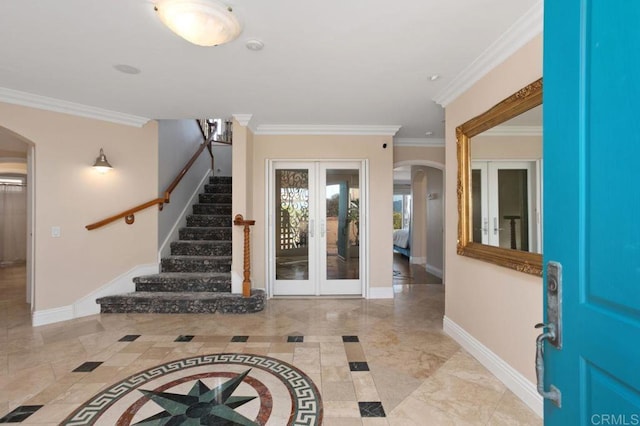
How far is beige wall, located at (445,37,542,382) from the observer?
2025mm

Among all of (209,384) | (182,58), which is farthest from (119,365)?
(182,58)

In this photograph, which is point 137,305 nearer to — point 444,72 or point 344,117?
point 344,117

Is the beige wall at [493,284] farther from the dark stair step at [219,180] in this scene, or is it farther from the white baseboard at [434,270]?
the dark stair step at [219,180]

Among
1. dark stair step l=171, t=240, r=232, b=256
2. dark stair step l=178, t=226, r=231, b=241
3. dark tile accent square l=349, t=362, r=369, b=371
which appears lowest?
dark tile accent square l=349, t=362, r=369, b=371

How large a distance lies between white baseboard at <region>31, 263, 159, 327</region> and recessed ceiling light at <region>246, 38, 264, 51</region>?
3.39 meters

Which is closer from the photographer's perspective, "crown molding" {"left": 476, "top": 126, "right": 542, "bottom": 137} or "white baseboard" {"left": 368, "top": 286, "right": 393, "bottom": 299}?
"crown molding" {"left": 476, "top": 126, "right": 542, "bottom": 137}

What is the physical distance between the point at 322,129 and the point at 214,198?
9.53 ft

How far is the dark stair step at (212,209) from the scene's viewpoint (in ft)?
18.7

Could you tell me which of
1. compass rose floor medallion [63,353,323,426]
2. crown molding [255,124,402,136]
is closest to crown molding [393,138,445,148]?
crown molding [255,124,402,136]

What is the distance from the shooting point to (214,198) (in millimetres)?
6004

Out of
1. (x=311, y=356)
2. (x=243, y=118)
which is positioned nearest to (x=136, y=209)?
(x=243, y=118)

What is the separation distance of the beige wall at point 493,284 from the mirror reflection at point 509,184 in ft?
0.79

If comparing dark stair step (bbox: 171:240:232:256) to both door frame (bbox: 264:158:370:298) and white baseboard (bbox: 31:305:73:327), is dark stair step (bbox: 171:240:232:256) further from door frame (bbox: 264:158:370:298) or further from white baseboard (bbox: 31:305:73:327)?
white baseboard (bbox: 31:305:73:327)

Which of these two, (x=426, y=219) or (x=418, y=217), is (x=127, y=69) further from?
(x=418, y=217)
